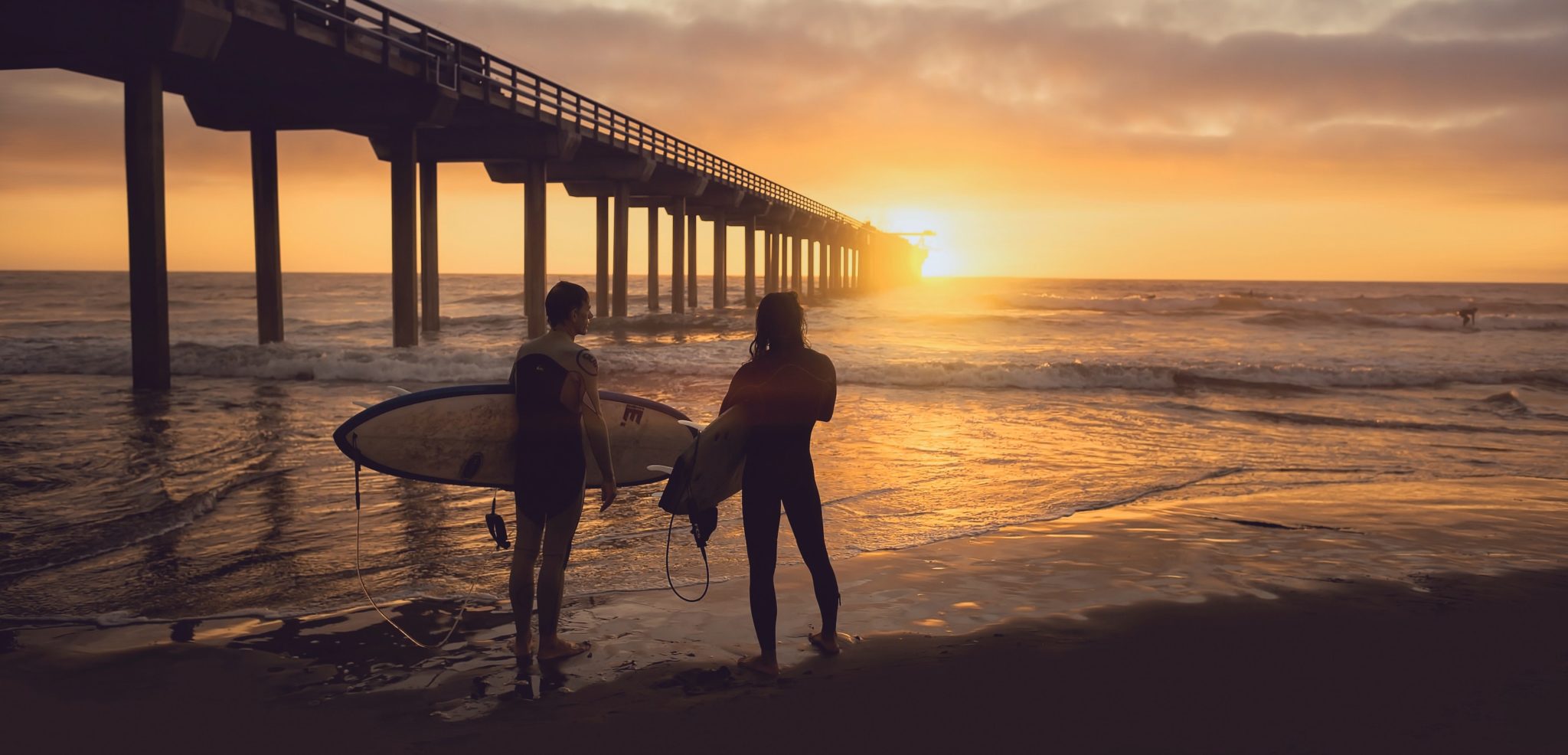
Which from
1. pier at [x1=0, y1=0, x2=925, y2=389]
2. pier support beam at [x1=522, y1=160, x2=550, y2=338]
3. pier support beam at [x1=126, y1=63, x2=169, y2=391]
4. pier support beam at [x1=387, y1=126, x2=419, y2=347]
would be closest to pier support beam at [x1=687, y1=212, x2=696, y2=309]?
pier at [x1=0, y1=0, x2=925, y2=389]

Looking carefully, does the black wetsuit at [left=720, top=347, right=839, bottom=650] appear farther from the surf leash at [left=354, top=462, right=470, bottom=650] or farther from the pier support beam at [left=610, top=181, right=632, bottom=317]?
the pier support beam at [left=610, top=181, right=632, bottom=317]

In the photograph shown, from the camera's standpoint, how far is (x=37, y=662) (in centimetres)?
368

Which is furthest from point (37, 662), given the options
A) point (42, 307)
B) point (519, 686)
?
point (42, 307)

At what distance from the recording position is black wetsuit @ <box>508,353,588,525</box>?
3670mm

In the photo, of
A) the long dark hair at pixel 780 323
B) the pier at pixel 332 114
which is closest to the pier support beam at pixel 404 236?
the pier at pixel 332 114

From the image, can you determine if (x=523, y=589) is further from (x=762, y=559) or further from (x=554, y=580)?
(x=762, y=559)

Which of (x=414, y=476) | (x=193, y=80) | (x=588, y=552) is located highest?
(x=193, y=80)

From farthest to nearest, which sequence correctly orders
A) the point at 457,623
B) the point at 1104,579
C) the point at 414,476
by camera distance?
the point at 1104,579
the point at 414,476
the point at 457,623

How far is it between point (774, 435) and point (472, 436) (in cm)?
141

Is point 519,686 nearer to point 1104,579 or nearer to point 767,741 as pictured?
point 767,741

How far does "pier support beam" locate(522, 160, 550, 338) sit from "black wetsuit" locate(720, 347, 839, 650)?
20886 millimetres

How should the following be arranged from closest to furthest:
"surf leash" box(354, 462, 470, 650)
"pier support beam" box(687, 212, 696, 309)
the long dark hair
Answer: the long dark hair
"surf leash" box(354, 462, 470, 650)
"pier support beam" box(687, 212, 696, 309)

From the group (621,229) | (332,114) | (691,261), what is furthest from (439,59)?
(691,261)

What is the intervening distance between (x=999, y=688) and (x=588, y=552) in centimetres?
277
